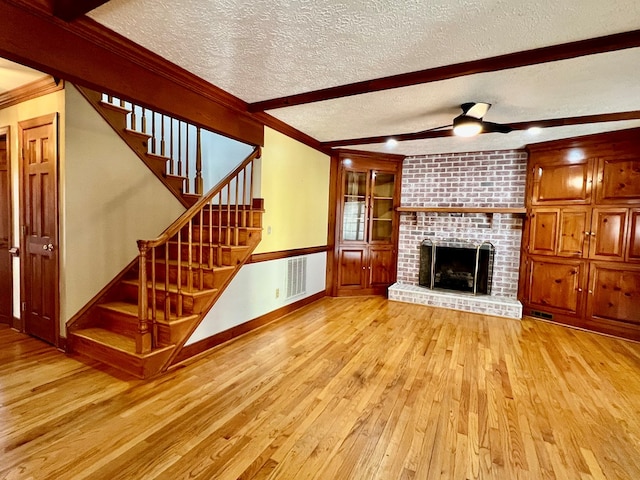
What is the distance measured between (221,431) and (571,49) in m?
3.20

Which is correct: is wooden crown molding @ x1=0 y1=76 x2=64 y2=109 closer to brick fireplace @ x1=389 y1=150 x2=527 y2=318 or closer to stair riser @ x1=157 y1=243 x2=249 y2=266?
stair riser @ x1=157 y1=243 x2=249 y2=266

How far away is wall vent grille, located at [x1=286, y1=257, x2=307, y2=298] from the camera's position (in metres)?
4.18

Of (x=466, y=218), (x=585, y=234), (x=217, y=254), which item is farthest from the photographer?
(x=466, y=218)

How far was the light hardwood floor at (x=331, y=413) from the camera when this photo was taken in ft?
5.39

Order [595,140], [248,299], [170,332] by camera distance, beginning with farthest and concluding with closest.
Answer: [595,140] → [248,299] → [170,332]

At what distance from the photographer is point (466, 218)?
4910 millimetres

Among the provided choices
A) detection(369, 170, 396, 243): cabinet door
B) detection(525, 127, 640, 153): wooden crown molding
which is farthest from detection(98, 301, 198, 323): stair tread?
detection(525, 127, 640, 153): wooden crown molding

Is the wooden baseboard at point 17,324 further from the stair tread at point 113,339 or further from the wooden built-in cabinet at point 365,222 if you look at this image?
the wooden built-in cabinet at point 365,222

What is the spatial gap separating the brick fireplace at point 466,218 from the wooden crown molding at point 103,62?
141 inches

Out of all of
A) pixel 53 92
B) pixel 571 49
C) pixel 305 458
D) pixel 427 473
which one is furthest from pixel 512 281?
pixel 53 92

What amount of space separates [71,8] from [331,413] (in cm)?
280

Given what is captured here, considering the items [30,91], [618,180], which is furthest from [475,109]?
[30,91]

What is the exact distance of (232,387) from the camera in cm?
236

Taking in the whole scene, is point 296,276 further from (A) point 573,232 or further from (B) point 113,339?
(A) point 573,232
